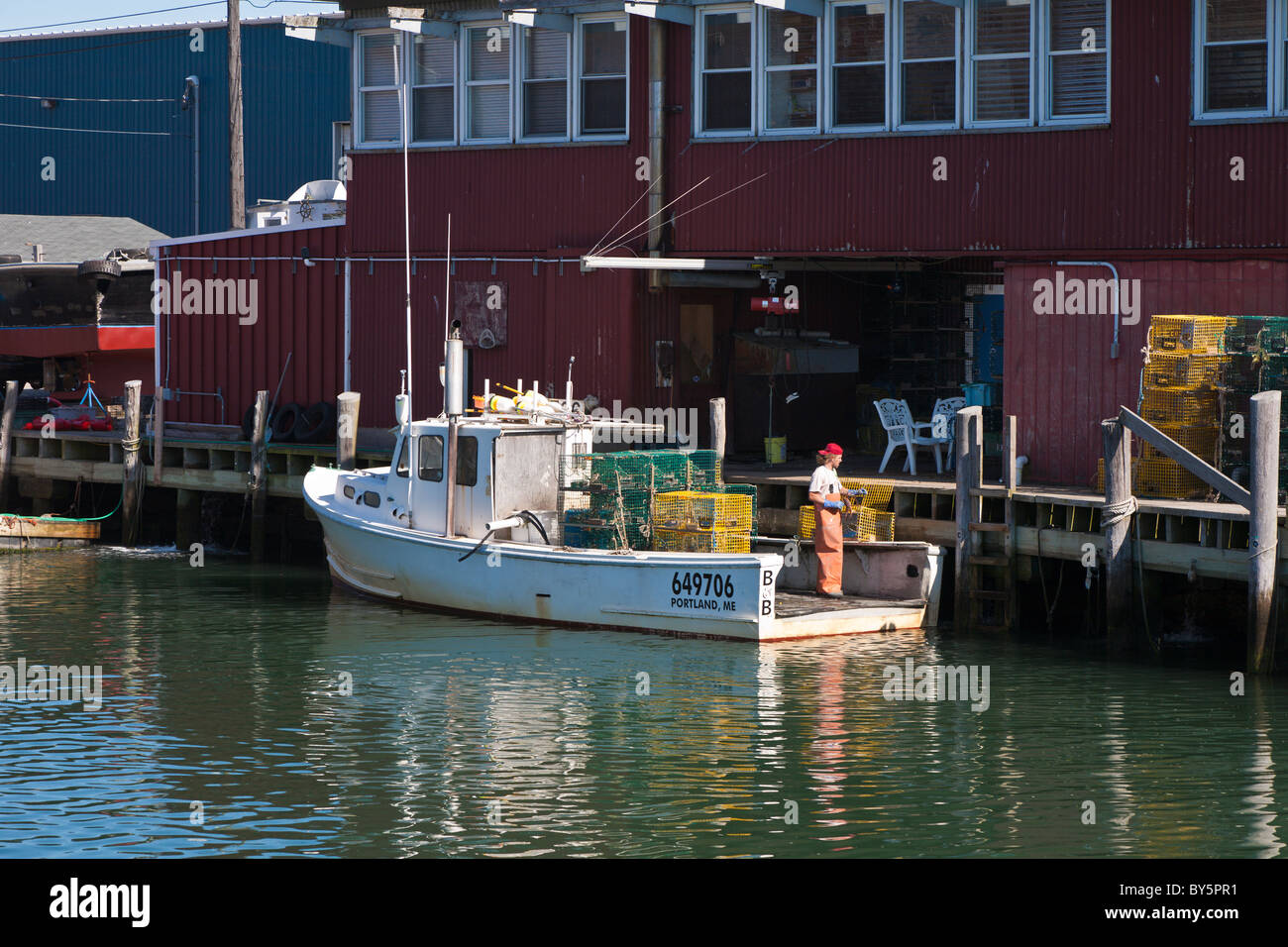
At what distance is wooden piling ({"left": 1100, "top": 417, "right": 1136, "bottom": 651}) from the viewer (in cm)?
1828

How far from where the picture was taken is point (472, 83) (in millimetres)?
25812

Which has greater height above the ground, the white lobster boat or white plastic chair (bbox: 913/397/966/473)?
white plastic chair (bbox: 913/397/966/473)

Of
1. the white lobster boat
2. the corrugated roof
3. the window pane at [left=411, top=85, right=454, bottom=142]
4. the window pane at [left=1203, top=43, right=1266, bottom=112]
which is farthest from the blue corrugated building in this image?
the window pane at [left=1203, top=43, right=1266, bottom=112]

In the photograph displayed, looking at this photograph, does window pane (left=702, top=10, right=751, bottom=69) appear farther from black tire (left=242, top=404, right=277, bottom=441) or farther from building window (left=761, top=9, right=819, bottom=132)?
black tire (left=242, top=404, right=277, bottom=441)

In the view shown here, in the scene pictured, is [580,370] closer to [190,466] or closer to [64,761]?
[190,466]

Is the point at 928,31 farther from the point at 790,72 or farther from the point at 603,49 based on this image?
the point at 603,49

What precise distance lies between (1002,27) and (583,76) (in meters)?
6.11

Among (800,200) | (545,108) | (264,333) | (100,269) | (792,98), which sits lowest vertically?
(264,333)

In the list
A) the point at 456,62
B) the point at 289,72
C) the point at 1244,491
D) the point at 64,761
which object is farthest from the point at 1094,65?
the point at 289,72

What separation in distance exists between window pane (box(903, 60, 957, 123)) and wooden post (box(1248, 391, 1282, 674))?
744 cm

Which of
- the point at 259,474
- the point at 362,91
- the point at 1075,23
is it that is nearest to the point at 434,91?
the point at 362,91

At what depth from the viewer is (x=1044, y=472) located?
2180cm
